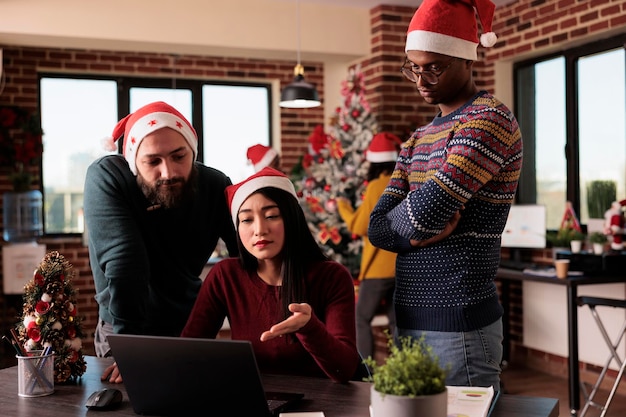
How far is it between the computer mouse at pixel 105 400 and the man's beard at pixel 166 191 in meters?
0.61

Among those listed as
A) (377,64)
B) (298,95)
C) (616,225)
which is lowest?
(616,225)

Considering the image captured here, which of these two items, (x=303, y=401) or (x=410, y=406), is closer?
(x=410, y=406)

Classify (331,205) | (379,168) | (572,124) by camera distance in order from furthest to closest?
(331,205), (572,124), (379,168)

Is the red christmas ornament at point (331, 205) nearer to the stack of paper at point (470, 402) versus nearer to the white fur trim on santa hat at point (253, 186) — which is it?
the white fur trim on santa hat at point (253, 186)

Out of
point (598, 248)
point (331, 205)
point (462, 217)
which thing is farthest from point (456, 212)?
point (331, 205)

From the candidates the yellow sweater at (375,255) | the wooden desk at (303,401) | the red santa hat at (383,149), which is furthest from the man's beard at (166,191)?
the red santa hat at (383,149)

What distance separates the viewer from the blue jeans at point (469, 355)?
1861 millimetres

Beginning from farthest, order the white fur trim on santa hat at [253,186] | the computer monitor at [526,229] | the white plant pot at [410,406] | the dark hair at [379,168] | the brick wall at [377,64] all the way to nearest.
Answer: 1. the computer monitor at [526,229]
2. the brick wall at [377,64]
3. the dark hair at [379,168]
4. the white fur trim on santa hat at [253,186]
5. the white plant pot at [410,406]

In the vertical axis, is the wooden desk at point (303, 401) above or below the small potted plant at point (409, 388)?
below

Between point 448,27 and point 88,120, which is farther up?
point 88,120

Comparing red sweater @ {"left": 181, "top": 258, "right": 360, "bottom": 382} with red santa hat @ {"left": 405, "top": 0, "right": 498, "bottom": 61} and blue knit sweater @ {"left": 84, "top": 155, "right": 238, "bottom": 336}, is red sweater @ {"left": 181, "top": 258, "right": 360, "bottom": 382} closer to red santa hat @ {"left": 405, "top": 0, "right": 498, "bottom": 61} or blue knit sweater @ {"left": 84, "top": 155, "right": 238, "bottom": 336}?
blue knit sweater @ {"left": 84, "top": 155, "right": 238, "bottom": 336}

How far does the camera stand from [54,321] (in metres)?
1.84

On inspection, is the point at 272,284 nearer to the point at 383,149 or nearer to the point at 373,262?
the point at 373,262

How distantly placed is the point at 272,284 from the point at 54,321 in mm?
563
